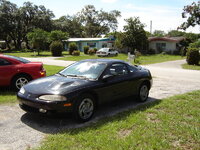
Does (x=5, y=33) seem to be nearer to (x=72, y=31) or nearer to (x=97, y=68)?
(x=72, y=31)

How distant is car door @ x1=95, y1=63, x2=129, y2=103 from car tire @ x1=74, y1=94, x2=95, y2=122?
345 mm

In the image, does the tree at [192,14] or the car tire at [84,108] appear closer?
the car tire at [84,108]

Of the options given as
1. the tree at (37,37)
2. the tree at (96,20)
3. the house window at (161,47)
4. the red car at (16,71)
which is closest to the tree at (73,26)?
the tree at (96,20)

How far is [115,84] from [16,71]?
149 inches

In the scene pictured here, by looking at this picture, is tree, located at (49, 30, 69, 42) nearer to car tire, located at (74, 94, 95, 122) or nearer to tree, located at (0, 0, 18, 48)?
tree, located at (0, 0, 18, 48)

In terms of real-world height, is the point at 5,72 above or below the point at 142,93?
above

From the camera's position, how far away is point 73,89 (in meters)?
4.45

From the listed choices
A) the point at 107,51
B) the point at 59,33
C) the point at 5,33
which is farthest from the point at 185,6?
the point at 5,33

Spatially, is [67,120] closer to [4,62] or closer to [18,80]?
[18,80]

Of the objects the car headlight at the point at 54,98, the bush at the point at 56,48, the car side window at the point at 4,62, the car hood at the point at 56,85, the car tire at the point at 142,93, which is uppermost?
the bush at the point at 56,48

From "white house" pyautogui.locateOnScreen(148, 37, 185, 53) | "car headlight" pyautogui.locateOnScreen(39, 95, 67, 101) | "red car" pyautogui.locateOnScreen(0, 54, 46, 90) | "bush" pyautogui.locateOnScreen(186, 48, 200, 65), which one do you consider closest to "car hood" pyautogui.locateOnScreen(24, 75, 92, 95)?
"car headlight" pyautogui.locateOnScreen(39, 95, 67, 101)

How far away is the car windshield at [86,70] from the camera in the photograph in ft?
17.1

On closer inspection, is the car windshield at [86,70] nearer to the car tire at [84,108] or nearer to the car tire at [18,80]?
the car tire at [84,108]

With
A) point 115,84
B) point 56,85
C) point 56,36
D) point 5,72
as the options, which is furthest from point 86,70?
point 56,36
